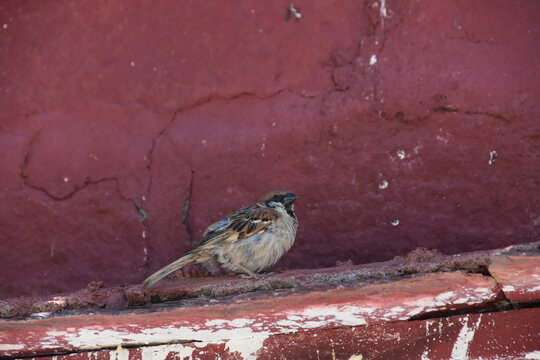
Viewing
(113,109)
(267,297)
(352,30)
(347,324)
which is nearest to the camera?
(267,297)

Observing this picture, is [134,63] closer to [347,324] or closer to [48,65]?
[48,65]

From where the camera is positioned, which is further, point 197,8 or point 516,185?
point 197,8

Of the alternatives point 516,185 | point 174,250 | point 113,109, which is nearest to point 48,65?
point 113,109

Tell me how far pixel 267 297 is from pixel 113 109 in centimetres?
193

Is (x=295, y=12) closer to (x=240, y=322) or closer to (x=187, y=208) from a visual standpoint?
(x=187, y=208)

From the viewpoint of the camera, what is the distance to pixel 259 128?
12.1 feet

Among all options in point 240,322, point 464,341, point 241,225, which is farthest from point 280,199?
point 464,341

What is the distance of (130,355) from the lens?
9.07 ft

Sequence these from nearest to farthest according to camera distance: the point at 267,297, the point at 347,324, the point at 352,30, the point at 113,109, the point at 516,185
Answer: the point at 267,297, the point at 347,324, the point at 516,185, the point at 352,30, the point at 113,109

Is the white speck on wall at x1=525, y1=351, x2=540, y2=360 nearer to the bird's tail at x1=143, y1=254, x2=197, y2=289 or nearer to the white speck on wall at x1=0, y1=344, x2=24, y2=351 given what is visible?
the bird's tail at x1=143, y1=254, x2=197, y2=289

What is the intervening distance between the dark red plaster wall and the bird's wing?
0.77ft

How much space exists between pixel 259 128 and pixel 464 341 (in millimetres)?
1620

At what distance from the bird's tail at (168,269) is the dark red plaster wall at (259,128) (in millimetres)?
438

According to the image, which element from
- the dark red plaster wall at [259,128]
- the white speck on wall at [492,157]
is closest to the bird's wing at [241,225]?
the dark red plaster wall at [259,128]
